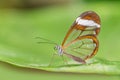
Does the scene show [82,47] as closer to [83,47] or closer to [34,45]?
[83,47]

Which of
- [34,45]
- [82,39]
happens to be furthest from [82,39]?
[34,45]

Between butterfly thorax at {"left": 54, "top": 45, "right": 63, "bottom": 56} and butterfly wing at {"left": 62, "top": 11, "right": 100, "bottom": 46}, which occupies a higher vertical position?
butterfly wing at {"left": 62, "top": 11, "right": 100, "bottom": 46}

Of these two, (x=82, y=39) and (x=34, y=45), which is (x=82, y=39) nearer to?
(x=82, y=39)

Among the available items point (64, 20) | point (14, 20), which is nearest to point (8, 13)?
point (14, 20)

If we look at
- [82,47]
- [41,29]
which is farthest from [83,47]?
[41,29]

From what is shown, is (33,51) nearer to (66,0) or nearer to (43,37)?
(43,37)

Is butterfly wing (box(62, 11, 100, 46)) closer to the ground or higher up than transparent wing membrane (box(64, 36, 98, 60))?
higher up

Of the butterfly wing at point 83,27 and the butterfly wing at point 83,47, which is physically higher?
the butterfly wing at point 83,27
